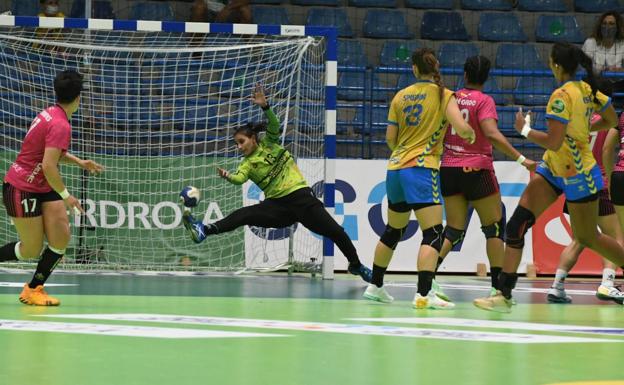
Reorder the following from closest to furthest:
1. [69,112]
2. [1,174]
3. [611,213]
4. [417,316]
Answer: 1. [417,316]
2. [69,112]
3. [611,213]
4. [1,174]

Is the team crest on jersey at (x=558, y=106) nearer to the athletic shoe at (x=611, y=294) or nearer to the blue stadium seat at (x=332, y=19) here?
the athletic shoe at (x=611, y=294)

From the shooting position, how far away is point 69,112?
9109 millimetres

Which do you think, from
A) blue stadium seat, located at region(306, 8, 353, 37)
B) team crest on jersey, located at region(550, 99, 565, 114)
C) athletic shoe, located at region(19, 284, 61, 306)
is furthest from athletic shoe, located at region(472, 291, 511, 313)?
blue stadium seat, located at region(306, 8, 353, 37)

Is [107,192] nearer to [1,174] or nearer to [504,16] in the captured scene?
[1,174]

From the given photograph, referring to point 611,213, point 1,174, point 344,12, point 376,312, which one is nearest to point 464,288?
point 611,213

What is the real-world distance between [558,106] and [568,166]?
602mm

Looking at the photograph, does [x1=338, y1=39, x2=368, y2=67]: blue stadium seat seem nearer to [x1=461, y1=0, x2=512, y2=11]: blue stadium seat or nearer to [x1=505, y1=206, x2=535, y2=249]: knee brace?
[x1=461, y1=0, x2=512, y2=11]: blue stadium seat

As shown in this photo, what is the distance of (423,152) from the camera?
927 cm

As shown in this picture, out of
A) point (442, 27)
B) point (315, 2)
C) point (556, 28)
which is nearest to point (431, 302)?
point (442, 27)

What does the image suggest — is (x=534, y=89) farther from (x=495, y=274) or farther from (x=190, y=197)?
(x=495, y=274)

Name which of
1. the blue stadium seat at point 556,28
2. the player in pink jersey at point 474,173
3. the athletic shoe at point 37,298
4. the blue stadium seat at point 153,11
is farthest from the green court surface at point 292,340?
the blue stadium seat at point 556,28

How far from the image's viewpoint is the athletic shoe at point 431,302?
362 inches

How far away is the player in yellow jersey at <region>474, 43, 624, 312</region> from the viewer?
8.67m

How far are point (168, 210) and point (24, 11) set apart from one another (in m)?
5.28
